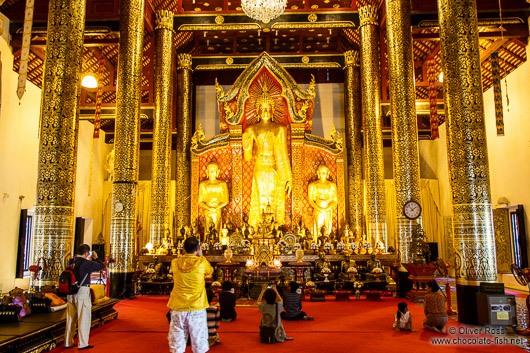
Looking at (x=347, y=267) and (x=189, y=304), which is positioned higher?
(x=189, y=304)

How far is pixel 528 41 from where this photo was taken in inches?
445

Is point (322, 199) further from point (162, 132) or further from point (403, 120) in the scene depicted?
point (162, 132)

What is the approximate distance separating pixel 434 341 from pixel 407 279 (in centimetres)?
452

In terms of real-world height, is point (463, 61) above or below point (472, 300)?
above

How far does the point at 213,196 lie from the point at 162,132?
300cm

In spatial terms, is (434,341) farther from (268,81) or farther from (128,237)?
(268,81)

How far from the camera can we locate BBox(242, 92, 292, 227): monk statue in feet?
48.3

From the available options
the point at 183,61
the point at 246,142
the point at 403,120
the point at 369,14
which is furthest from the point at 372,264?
the point at 183,61

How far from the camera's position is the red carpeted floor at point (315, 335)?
5128mm

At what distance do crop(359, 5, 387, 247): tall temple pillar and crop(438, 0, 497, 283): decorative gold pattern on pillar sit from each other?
599 centimetres

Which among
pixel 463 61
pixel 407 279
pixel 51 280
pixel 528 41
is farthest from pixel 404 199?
pixel 51 280

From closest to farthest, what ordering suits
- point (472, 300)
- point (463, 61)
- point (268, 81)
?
1. point (472, 300)
2. point (463, 61)
3. point (268, 81)

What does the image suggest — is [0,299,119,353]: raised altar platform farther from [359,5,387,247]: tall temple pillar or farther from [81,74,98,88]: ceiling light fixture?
[81,74,98,88]: ceiling light fixture

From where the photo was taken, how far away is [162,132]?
43.5 ft
